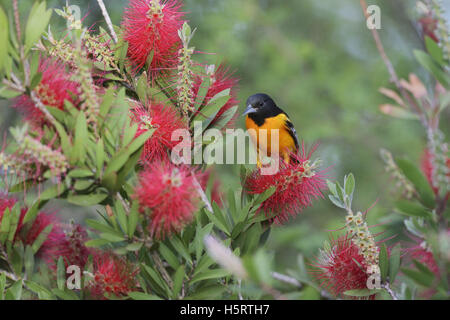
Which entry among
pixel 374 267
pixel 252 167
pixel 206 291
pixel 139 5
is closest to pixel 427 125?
pixel 374 267

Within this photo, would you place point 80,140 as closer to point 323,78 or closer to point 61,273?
point 61,273

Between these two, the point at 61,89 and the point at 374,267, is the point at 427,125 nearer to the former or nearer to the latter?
the point at 374,267

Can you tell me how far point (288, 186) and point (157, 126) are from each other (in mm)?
447

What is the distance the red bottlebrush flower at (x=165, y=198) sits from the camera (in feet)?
4.01

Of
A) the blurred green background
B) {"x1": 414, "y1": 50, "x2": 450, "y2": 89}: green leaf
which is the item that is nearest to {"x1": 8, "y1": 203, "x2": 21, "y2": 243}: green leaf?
{"x1": 414, "y1": 50, "x2": 450, "y2": 89}: green leaf

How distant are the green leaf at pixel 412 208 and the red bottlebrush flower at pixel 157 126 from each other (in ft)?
2.29

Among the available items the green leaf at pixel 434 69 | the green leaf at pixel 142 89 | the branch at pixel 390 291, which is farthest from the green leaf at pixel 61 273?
the green leaf at pixel 434 69

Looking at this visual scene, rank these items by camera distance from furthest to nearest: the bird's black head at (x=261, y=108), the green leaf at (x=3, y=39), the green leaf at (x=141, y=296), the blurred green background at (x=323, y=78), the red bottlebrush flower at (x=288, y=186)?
the blurred green background at (x=323, y=78) < the bird's black head at (x=261, y=108) < the red bottlebrush flower at (x=288, y=186) < the green leaf at (x=141, y=296) < the green leaf at (x=3, y=39)

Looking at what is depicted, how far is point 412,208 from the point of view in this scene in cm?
109

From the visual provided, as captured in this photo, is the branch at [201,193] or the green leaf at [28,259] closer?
the branch at [201,193]

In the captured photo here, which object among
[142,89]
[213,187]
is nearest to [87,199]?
[142,89]

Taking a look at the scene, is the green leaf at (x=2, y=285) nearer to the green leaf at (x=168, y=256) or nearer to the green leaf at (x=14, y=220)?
the green leaf at (x=14, y=220)

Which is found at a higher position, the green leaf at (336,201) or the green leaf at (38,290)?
the green leaf at (336,201)

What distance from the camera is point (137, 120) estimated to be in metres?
1.50
